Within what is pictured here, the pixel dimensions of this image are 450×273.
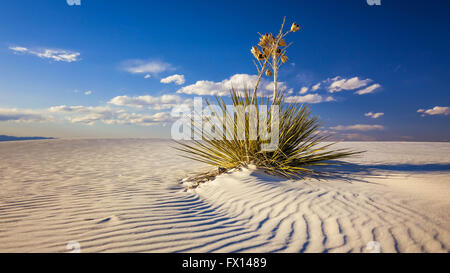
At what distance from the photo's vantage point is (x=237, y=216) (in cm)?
274

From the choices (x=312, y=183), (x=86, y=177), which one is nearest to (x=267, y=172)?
(x=312, y=183)

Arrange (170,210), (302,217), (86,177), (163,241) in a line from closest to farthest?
1. (163,241)
2. (302,217)
3. (170,210)
4. (86,177)

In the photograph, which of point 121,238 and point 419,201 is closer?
point 121,238

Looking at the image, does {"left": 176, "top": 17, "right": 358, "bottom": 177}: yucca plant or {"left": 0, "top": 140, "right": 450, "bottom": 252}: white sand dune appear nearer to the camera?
{"left": 0, "top": 140, "right": 450, "bottom": 252}: white sand dune

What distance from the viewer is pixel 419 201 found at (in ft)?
8.98

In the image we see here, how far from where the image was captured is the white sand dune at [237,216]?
2.02 metres

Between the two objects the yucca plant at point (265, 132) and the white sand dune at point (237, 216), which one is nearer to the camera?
the white sand dune at point (237, 216)

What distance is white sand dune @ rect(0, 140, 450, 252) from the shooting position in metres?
2.02
